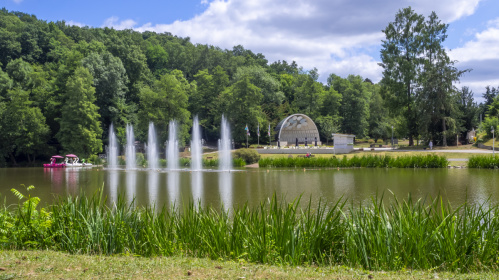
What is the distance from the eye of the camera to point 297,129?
6531 centimetres

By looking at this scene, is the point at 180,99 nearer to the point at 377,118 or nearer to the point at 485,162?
the point at 377,118

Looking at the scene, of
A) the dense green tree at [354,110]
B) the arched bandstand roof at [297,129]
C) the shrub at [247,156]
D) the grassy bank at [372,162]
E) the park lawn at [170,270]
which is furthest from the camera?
the dense green tree at [354,110]

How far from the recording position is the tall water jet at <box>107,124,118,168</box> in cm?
4917

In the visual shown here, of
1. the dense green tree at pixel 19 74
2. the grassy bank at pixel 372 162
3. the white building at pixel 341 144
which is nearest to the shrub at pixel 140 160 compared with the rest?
the grassy bank at pixel 372 162

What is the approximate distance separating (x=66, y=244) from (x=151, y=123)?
4594cm

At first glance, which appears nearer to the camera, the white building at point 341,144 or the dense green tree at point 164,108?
the white building at point 341,144

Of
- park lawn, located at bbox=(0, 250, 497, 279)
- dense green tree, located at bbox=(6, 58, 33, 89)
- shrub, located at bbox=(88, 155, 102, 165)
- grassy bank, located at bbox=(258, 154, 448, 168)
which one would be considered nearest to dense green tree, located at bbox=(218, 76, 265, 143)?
shrub, located at bbox=(88, 155, 102, 165)

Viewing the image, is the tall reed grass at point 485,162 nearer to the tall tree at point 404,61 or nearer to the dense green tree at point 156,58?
the tall tree at point 404,61

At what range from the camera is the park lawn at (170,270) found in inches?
204

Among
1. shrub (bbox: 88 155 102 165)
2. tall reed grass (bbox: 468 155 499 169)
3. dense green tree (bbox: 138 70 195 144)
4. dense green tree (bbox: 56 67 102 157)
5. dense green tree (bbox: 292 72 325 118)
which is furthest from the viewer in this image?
dense green tree (bbox: 292 72 325 118)

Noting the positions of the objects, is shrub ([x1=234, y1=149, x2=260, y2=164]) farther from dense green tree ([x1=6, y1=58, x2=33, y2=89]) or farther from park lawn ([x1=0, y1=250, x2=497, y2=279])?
park lawn ([x1=0, y1=250, x2=497, y2=279])

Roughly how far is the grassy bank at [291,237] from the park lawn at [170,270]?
1.49 ft

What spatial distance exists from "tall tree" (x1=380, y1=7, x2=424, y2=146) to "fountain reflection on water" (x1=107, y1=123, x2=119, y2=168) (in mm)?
33267

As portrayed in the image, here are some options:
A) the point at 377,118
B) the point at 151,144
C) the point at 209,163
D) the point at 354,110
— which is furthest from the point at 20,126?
the point at 377,118
